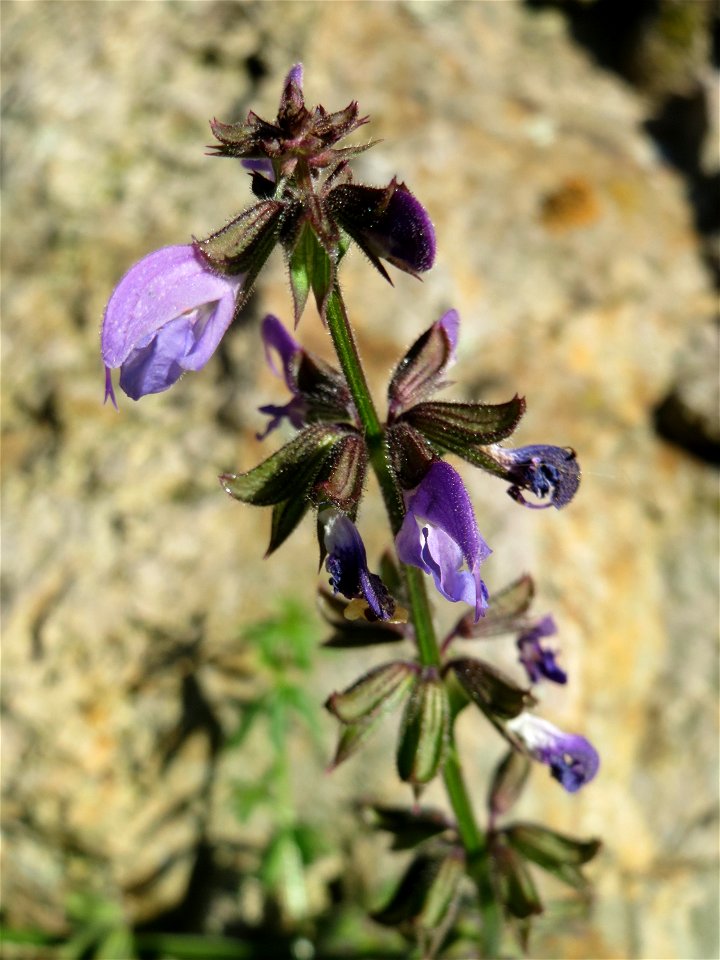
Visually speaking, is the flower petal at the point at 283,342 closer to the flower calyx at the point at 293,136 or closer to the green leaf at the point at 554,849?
the flower calyx at the point at 293,136

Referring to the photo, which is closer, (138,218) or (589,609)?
(589,609)

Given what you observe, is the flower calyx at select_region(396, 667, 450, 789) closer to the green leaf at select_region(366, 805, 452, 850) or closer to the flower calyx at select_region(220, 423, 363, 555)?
the green leaf at select_region(366, 805, 452, 850)

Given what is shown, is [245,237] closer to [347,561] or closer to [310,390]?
[310,390]

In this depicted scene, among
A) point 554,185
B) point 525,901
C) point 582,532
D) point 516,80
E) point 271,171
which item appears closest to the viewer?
point 271,171

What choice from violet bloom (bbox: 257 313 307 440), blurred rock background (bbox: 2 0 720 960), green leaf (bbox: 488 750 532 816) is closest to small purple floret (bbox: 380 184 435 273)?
violet bloom (bbox: 257 313 307 440)

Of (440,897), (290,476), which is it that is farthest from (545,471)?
(440,897)

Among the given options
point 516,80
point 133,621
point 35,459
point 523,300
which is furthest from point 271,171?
point 516,80

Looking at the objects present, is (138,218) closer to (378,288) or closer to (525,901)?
(378,288)

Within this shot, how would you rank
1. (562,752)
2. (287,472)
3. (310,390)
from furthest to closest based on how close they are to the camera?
(562,752) → (310,390) → (287,472)
